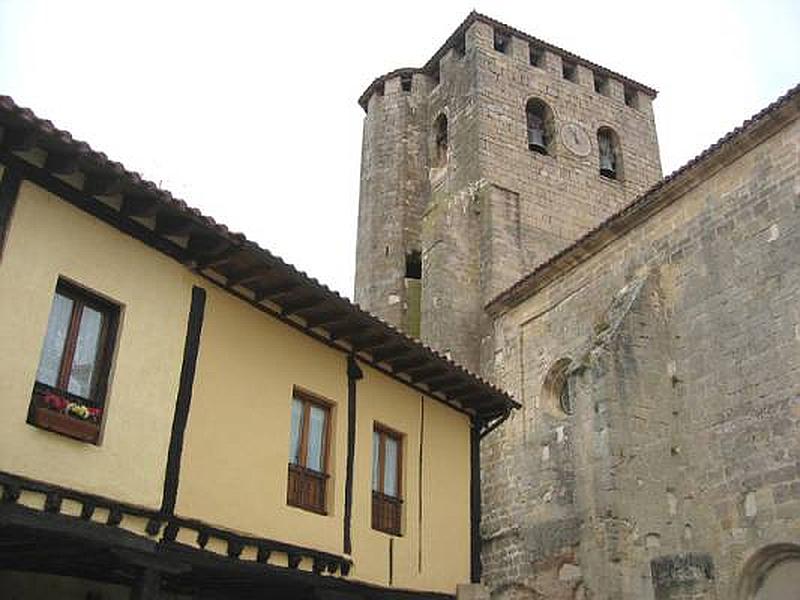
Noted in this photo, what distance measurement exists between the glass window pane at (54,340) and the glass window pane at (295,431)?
9.93ft

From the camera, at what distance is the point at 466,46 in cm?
2623

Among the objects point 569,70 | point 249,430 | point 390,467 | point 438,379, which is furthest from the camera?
point 569,70

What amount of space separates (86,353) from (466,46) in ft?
68.1

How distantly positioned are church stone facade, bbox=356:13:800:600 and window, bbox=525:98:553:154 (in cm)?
15

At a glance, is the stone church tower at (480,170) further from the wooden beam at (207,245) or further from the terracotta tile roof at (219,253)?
the wooden beam at (207,245)

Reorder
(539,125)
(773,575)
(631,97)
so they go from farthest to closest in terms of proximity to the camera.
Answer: (631,97)
(539,125)
(773,575)

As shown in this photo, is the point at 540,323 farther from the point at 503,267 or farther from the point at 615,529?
the point at 615,529

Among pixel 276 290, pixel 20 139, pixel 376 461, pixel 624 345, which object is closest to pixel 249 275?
pixel 276 290

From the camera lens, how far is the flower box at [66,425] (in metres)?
7.07

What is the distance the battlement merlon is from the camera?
26.5 meters

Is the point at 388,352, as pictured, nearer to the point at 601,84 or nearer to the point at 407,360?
the point at 407,360

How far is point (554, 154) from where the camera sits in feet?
83.0

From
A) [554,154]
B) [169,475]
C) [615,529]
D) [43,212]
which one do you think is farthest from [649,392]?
[554,154]

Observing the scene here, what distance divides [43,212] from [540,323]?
503 inches
